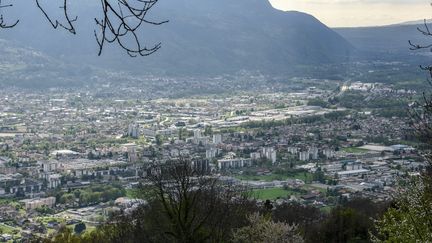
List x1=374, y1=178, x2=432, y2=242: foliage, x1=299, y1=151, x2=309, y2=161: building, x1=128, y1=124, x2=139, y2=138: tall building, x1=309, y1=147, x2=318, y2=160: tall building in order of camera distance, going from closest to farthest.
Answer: x1=374, y1=178, x2=432, y2=242: foliage
x1=299, y1=151, x2=309, y2=161: building
x1=309, y1=147, x2=318, y2=160: tall building
x1=128, y1=124, x2=139, y2=138: tall building

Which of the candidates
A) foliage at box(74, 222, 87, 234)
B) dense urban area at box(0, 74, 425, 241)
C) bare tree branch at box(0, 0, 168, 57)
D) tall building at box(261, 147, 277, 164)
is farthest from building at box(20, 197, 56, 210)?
bare tree branch at box(0, 0, 168, 57)

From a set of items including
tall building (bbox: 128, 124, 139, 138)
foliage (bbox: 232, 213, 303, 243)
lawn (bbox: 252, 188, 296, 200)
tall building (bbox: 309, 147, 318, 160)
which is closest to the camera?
foliage (bbox: 232, 213, 303, 243)

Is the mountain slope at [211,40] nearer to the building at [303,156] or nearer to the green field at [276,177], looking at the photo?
the building at [303,156]

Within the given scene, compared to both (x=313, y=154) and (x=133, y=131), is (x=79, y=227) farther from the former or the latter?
(x=133, y=131)

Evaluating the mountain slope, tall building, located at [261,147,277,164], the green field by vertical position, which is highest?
the mountain slope

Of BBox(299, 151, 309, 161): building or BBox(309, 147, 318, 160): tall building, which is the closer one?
BBox(299, 151, 309, 161): building

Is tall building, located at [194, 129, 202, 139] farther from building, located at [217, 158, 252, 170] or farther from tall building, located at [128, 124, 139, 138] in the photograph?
building, located at [217, 158, 252, 170]

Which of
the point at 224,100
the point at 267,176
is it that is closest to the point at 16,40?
the point at 224,100

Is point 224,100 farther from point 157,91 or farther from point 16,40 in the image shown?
point 16,40
